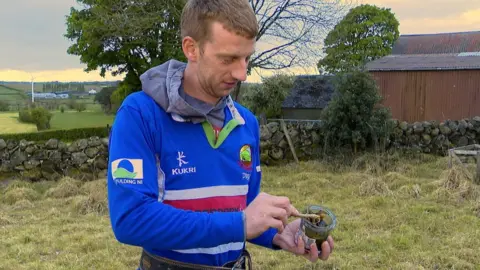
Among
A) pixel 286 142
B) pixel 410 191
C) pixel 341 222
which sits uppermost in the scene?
pixel 286 142

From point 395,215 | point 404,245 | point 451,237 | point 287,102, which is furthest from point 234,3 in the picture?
point 287,102

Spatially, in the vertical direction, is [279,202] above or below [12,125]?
above

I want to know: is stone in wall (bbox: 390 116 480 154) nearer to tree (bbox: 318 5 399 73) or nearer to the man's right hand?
the man's right hand

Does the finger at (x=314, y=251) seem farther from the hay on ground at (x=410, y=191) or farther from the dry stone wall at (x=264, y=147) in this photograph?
the dry stone wall at (x=264, y=147)

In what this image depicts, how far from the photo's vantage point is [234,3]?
1.39 metres

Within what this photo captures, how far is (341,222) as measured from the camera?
6.30 metres

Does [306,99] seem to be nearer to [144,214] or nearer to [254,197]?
[254,197]

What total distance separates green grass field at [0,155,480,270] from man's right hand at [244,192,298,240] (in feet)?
12.0

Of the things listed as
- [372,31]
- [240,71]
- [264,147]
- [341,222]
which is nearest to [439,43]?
[372,31]

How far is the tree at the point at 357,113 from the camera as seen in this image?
10539 mm

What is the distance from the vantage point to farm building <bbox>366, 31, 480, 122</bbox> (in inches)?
774

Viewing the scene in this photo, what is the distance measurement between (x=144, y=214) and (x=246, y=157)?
50cm

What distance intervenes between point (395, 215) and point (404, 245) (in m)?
1.15

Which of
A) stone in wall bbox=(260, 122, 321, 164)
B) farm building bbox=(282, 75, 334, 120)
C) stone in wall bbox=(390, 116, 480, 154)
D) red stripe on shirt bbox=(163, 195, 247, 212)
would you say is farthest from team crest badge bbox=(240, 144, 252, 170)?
farm building bbox=(282, 75, 334, 120)
